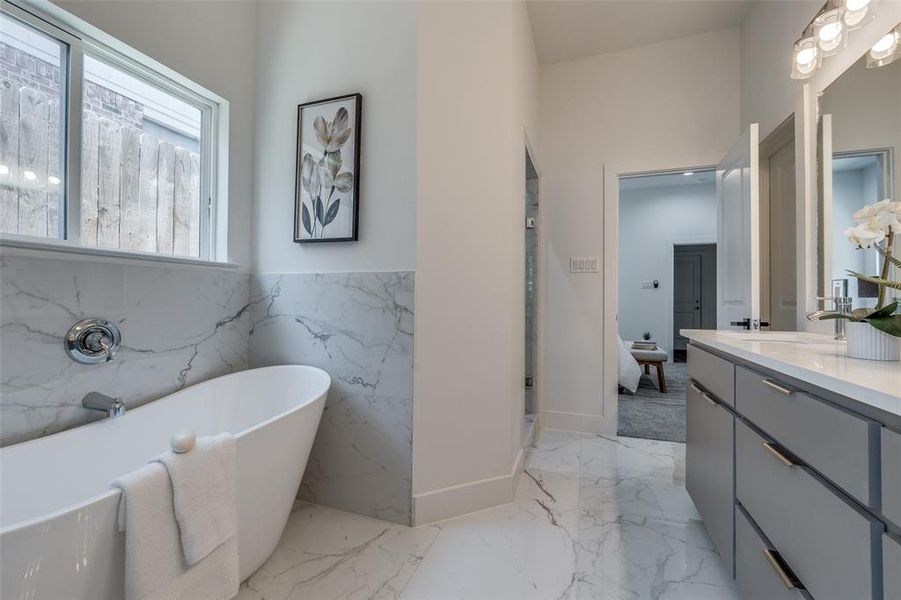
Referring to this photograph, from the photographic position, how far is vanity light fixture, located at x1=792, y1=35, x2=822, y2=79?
5.60 feet

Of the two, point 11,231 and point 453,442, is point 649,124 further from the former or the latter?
point 11,231

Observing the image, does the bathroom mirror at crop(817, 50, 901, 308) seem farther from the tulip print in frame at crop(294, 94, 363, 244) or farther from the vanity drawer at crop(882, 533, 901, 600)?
the tulip print in frame at crop(294, 94, 363, 244)

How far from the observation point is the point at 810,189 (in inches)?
70.2

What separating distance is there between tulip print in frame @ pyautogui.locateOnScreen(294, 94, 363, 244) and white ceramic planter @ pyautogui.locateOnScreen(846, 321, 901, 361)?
5.81 feet

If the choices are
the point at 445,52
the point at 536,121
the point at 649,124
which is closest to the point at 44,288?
the point at 445,52

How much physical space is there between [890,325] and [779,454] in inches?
15.6

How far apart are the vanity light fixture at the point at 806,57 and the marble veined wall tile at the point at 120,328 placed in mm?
2997

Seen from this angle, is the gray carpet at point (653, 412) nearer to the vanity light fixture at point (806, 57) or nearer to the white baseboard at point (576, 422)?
the white baseboard at point (576, 422)

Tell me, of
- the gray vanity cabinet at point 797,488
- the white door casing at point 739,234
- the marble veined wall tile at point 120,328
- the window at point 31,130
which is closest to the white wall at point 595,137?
the white door casing at point 739,234

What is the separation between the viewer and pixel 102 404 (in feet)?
4.49

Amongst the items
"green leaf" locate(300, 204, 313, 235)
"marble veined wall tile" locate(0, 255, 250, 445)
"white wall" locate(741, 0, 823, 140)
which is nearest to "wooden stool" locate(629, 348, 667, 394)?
"white wall" locate(741, 0, 823, 140)

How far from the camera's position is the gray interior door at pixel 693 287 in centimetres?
647

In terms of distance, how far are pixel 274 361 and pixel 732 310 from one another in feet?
8.77

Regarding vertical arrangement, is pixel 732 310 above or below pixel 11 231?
below
